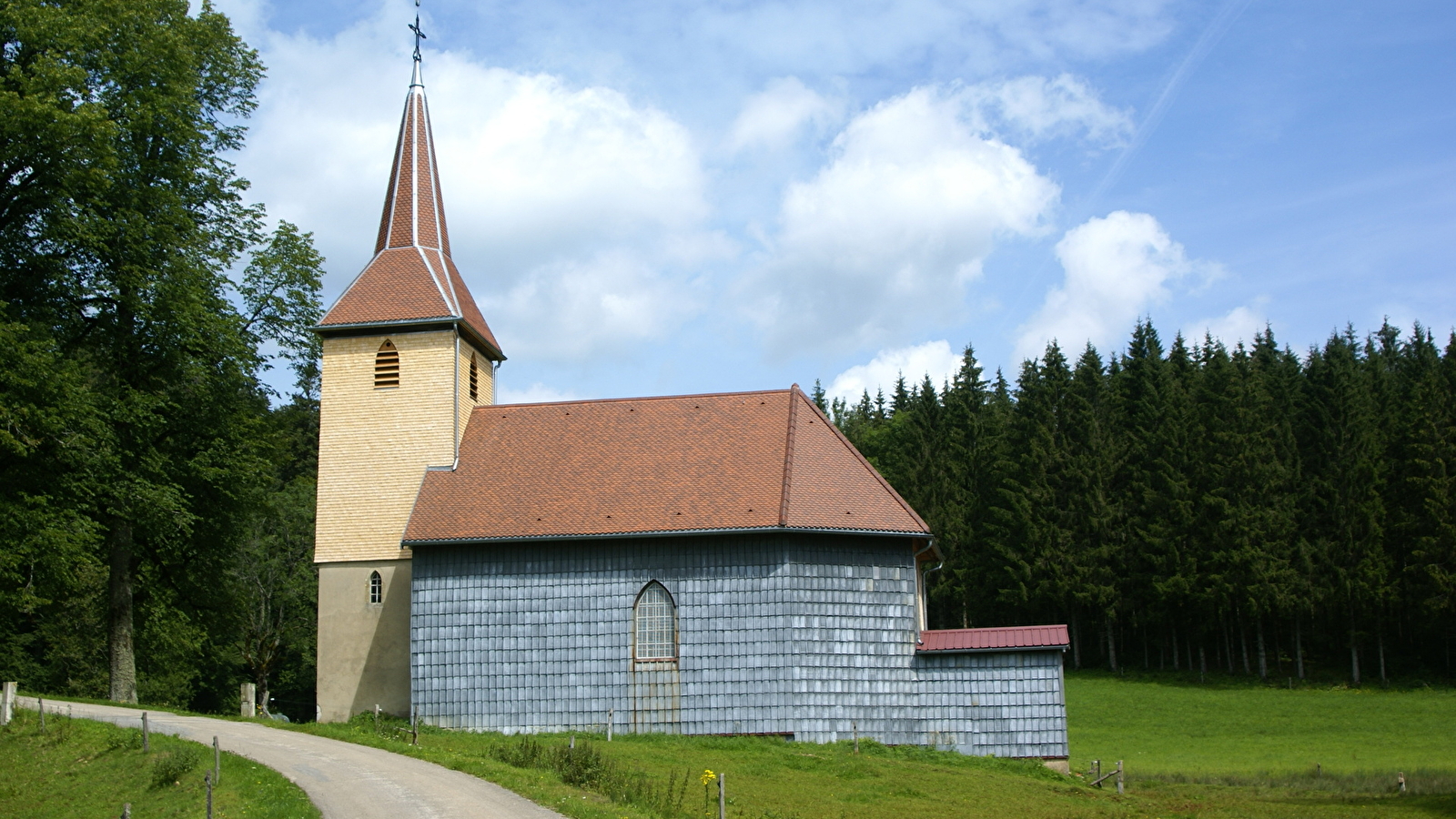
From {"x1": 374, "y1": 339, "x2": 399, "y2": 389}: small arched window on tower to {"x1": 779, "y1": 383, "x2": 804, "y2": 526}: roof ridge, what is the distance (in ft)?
32.7

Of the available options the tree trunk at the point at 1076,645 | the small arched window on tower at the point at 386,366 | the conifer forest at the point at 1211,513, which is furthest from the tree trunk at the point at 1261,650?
the small arched window on tower at the point at 386,366

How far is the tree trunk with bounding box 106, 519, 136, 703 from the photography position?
89.4ft

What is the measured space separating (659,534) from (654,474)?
2189 mm

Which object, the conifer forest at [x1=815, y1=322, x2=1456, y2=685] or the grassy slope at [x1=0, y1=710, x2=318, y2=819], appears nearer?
the grassy slope at [x1=0, y1=710, x2=318, y2=819]

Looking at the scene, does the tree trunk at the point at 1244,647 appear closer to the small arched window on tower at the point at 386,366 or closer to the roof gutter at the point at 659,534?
the roof gutter at the point at 659,534

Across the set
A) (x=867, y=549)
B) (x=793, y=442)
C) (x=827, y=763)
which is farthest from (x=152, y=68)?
(x=827, y=763)

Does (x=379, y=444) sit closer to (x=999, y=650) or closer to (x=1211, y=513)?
(x=999, y=650)

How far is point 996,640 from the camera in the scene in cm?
2561

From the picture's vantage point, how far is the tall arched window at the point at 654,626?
83.9 ft

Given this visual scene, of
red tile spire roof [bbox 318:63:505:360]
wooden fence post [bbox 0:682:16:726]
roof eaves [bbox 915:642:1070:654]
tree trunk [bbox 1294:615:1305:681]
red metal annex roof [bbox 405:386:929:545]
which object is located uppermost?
red tile spire roof [bbox 318:63:505:360]

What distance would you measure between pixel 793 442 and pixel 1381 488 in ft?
110

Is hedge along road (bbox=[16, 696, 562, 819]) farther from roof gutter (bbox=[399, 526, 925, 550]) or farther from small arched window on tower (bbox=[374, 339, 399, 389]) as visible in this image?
small arched window on tower (bbox=[374, 339, 399, 389])

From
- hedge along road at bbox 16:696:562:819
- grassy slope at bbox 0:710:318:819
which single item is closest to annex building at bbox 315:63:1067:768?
hedge along road at bbox 16:696:562:819

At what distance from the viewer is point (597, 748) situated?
21.9 m
